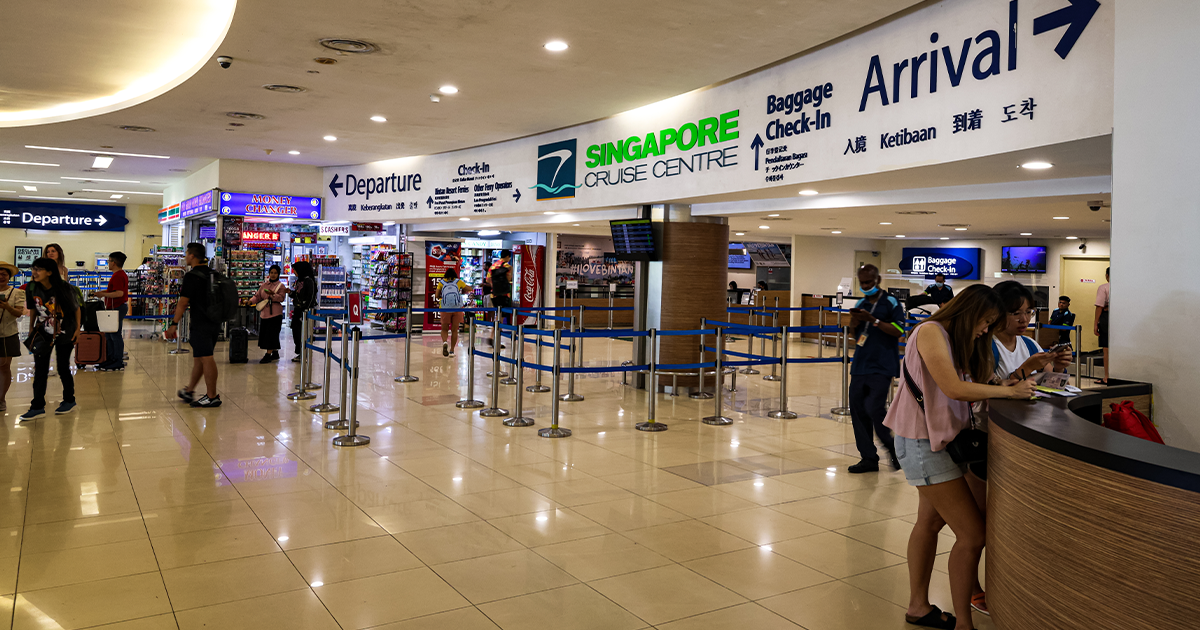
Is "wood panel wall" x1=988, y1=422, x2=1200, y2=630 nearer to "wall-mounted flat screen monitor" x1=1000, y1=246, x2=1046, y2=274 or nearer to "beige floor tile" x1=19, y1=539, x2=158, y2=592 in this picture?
"beige floor tile" x1=19, y1=539, x2=158, y2=592

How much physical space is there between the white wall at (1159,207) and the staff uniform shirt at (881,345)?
1.98 metres

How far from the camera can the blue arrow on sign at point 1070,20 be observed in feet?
14.1

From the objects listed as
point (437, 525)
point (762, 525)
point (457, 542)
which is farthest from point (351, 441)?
point (762, 525)

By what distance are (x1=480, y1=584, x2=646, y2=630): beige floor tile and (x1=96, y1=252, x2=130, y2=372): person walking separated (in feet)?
27.4

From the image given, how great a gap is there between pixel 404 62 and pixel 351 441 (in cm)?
338

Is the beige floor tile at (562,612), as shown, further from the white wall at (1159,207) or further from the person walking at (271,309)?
the person walking at (271,309)

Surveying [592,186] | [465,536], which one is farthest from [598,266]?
[465,536]

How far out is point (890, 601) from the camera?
3.52m

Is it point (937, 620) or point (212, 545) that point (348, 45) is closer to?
point (212, 545)

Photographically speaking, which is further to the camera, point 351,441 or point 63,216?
Result: point 63,216

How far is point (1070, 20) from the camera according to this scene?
14.4ft

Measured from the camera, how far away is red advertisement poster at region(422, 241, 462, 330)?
15.9 metres

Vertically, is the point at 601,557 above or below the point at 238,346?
below

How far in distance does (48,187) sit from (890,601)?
2333cm
